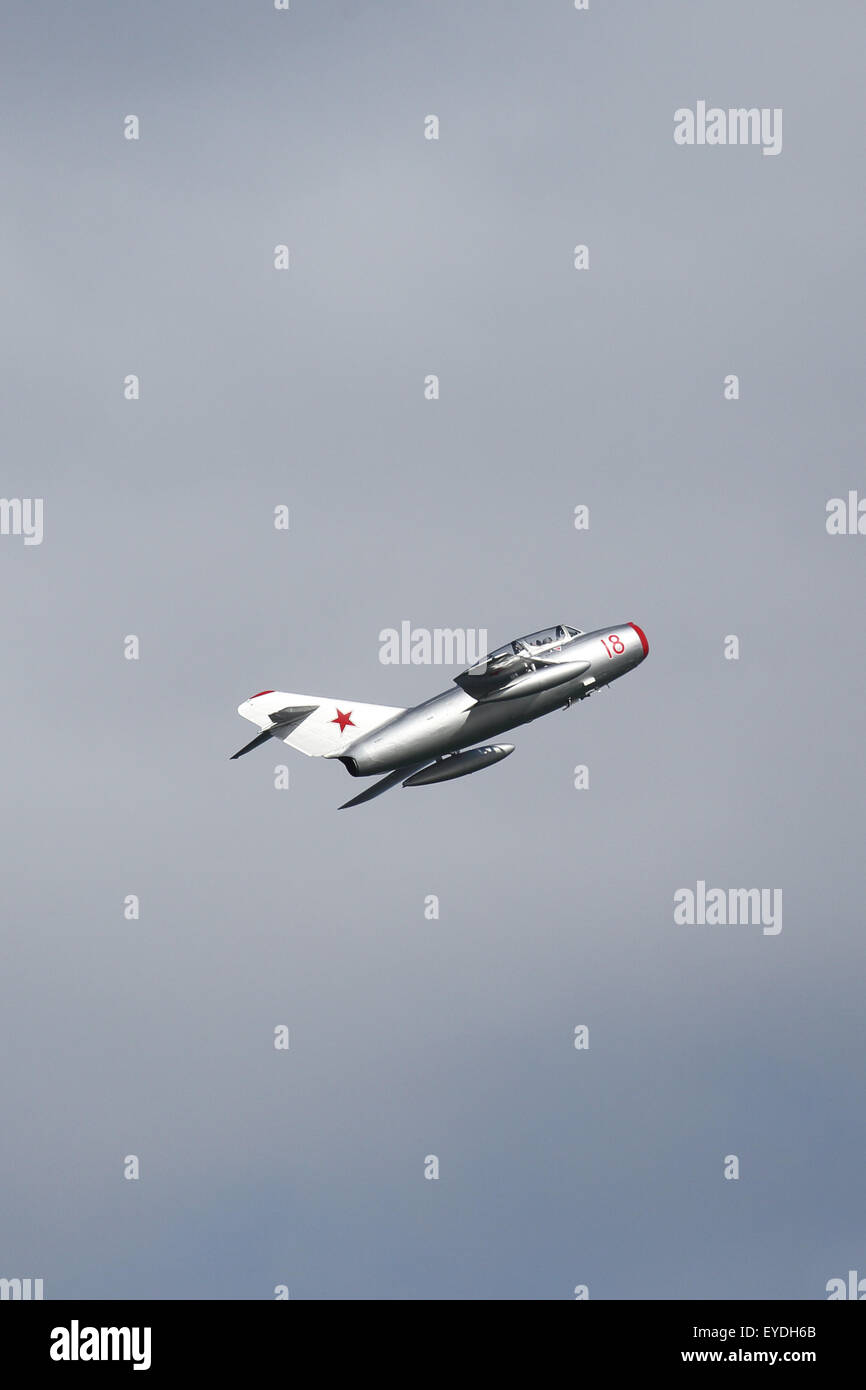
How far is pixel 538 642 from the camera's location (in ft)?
396

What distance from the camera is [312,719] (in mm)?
120188

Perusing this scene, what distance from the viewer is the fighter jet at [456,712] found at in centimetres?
11681

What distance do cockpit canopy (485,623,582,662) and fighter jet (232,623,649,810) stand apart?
0.04 metres

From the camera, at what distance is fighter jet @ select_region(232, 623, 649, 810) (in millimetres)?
116812

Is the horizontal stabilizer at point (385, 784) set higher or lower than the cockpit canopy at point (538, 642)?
lower

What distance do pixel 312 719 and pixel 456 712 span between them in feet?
23.4

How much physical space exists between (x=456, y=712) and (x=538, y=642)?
5985 mm

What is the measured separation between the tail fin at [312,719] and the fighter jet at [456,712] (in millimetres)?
44
